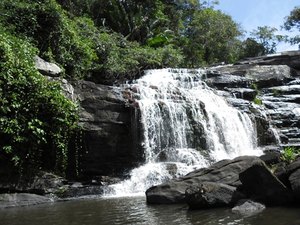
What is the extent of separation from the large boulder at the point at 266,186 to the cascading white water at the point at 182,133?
612cm

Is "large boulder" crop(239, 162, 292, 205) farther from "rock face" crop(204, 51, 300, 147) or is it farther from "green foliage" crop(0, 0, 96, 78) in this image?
"green foliage" crop(0, 0, 96, 78)

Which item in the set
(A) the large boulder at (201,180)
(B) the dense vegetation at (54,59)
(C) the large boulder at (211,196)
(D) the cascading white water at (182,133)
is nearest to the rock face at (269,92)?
(D) the cascading white water at (182,133)

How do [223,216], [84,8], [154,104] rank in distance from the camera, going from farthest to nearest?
[84,8] < [154,104] < [223,216]

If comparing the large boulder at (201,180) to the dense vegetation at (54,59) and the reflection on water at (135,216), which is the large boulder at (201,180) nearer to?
the reflection on water at (135,216)

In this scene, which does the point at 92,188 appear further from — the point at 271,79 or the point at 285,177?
the point at 271,79

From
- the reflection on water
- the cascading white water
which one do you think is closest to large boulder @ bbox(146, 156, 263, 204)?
the reflection on water

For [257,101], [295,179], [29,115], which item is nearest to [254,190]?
[295,179]

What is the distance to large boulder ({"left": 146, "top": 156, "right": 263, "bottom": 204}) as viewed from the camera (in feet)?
33.3

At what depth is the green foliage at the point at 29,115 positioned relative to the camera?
1444 centimetres

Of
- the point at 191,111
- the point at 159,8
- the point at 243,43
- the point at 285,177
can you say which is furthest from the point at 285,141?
the point at 243,43

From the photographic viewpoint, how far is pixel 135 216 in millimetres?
8773

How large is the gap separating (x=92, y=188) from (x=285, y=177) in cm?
775

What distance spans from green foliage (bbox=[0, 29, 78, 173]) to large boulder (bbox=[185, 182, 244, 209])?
24.5 feet

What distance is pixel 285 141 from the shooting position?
20266 millimetres
